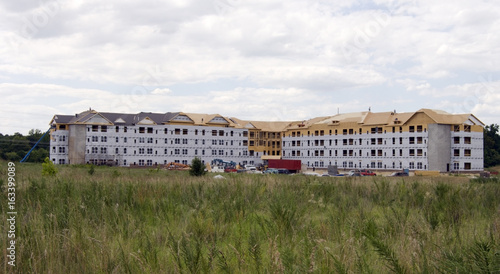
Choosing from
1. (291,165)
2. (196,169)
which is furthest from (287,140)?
(196,169)

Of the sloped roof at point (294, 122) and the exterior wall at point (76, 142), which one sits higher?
the sloped roof at point (294, 122)

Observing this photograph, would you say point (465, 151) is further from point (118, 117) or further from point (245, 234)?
point (245, 234)

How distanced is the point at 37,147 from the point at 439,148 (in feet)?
266

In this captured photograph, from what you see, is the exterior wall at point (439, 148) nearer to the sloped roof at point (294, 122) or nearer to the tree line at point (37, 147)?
the sloped roof at point (294, 122)

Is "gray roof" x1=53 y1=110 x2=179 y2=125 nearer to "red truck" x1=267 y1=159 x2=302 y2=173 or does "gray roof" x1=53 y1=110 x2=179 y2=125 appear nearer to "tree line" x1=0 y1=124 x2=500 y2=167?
"tree line" x1=0 y1=124 x2=500 y2=167

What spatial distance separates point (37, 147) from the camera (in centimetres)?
8838

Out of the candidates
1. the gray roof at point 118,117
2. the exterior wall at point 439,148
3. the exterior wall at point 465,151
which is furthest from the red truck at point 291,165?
the exterior wall at point 465,151

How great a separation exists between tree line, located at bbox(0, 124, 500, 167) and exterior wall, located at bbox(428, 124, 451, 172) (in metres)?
26.1

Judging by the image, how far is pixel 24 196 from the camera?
34.7 ft

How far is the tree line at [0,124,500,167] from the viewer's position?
79438mm

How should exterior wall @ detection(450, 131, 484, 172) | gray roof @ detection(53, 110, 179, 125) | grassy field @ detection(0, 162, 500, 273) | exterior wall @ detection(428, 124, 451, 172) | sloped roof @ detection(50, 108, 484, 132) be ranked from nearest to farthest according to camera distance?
1. grassy field @ detection(0, 162, 500, 273)
2. exterior wall @ detection(428, 124, 451, 172)
3. exterior wall @ detection(450, 131, 484, 172)
4. sloped roof @ detection(50, 108, 484, 132)
5. gray roof @ detection(53, 110, 179, 125)

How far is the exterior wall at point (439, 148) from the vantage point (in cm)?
6731

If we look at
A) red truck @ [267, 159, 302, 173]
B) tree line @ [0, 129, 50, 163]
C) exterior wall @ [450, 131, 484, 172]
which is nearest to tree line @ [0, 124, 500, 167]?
tree line @ [0, 129, 50, 163]

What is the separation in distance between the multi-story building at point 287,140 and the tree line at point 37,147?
23.2ft
